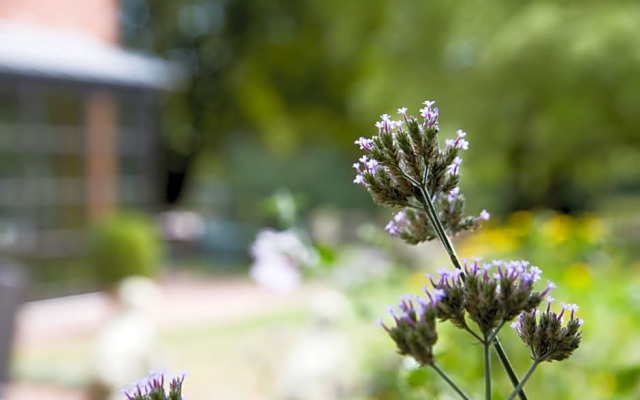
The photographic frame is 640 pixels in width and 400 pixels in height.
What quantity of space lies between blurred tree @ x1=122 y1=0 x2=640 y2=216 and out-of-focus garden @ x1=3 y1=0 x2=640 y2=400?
23 mm

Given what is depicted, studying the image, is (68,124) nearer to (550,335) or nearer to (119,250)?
(119,250)

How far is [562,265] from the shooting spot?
8.07 ft

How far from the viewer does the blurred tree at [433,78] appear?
6.75m

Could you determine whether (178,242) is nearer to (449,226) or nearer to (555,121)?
(555,121)

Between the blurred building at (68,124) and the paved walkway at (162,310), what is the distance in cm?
50

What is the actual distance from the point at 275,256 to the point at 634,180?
1410cm

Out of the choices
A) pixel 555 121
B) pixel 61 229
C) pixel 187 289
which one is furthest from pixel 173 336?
pixel 555 121

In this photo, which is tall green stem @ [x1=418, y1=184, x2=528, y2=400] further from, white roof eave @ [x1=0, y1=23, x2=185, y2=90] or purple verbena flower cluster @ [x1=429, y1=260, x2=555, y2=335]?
white roof eave @ [x1=0, y1=23, x2=185, y2=90]

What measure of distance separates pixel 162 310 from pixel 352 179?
80.6 inches

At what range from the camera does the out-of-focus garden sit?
2109 millimetres

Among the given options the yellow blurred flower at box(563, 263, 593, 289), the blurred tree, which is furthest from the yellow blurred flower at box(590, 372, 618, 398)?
the blurred tree

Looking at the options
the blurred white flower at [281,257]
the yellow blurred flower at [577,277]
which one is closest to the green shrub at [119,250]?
the yellow blurred flower at [577,277]

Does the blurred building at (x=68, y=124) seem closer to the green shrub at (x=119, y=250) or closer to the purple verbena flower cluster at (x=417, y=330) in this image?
the green shrub at (x=119, y=250)

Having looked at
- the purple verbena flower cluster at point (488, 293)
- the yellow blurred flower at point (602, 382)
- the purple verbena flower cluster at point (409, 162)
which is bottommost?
the purple verbena flower cluster at point (488, 293)
